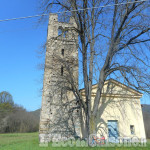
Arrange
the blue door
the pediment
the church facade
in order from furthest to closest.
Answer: the pediment
the church facade
the blue door

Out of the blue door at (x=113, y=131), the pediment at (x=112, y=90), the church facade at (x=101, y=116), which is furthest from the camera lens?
the pediment at (x=112, y=90)

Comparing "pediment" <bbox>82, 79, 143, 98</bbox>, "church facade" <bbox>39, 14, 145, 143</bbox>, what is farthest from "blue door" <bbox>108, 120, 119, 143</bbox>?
"pediment" <bbox>82, 79, 143, 98</bbox>

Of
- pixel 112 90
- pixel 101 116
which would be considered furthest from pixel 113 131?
pixel 112 90

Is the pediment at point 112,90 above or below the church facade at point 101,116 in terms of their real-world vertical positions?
above

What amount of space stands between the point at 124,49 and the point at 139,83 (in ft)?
7.25

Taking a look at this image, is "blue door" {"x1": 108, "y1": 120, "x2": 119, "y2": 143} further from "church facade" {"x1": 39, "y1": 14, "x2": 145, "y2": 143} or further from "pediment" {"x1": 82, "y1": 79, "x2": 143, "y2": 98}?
"pediment" {"x1": 82, "y1": 79, "x2": 143, "y2": 98}

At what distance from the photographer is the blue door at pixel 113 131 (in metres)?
11.0

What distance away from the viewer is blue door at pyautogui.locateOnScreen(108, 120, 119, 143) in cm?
1096

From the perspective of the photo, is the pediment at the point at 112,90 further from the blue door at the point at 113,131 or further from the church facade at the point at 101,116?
the blue door at the point at 113,131

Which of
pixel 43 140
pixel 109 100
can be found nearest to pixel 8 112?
pixel 43 140

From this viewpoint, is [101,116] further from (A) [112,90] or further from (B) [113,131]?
(A) [112,90]

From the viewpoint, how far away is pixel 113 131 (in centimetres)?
1125

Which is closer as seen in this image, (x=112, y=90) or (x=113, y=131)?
(x=113, y=131)

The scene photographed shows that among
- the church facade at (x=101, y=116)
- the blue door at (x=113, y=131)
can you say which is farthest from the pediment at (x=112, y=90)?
the blue door at (x=113, y=131)
